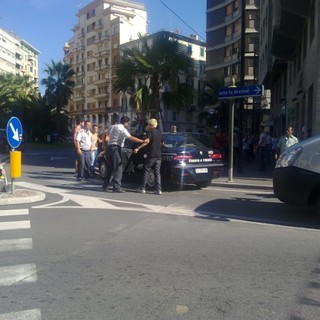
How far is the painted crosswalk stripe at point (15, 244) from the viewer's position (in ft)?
19.9

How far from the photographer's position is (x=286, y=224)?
7.81 meters

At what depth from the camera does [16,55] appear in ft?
360

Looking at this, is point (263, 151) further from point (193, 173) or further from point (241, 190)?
point (193, 173)

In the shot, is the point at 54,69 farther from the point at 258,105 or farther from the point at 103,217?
the point at 103,217

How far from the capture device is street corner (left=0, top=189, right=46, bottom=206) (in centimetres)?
940

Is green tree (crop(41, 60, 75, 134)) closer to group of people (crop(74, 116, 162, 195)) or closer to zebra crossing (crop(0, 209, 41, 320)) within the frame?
group of people (crop(74, 116, 162, 195))

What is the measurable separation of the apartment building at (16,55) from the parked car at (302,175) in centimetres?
8588

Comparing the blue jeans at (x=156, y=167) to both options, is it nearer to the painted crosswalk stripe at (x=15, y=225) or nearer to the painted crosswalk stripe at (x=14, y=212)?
the painted crosswalk stripe at (x=14, y=212)

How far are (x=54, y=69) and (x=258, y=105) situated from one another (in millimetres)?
29983

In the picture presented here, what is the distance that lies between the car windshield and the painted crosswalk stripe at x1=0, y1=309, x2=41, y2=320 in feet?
27.4

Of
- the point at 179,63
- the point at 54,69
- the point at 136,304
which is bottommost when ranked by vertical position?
the point at 136,304

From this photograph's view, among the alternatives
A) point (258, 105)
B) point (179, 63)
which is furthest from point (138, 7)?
point (179, 63)

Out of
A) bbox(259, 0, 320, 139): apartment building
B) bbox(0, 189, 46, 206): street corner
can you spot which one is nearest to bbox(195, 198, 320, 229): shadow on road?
bbox(0, 189, 46, 206): street corner

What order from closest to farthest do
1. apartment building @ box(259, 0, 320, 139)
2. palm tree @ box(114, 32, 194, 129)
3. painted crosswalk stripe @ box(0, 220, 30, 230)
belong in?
painted crosswalk stripe @ box(0, 220, 30, 230)
apartment building @ box(259, 0, 320, 139)
palm tree @ box(114, 32, 194, 129)
